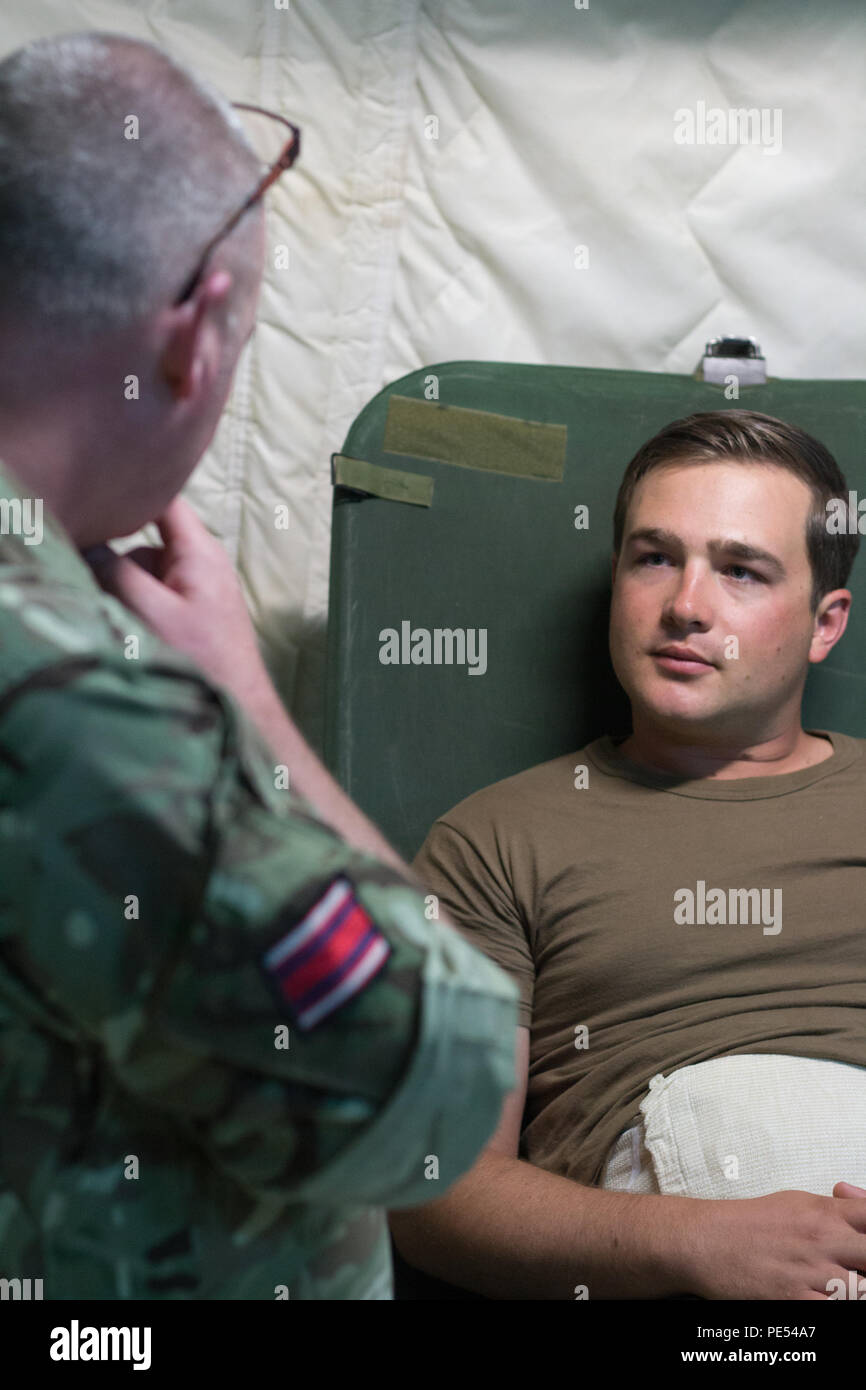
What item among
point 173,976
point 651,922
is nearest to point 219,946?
point 173,976

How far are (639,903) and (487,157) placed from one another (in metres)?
1.07

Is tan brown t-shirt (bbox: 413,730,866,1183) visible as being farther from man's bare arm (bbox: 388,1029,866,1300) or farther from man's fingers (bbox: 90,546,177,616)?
man's fingers (bbox: 90,546,177,616)

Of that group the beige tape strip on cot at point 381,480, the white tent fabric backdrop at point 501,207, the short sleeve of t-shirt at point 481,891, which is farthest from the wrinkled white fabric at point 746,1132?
Result: the white tent fabric backdrop at point 501,207

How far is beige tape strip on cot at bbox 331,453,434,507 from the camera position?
1471mm

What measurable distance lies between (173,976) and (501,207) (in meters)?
1.52

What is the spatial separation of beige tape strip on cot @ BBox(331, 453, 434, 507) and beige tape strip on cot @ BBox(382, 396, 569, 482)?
1.1 inches

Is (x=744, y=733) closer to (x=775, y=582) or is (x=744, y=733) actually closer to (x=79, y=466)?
(x=775, y=582)

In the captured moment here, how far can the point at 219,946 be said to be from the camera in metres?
0.44

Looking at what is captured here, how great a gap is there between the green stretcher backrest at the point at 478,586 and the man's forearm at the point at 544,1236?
0.46 metres

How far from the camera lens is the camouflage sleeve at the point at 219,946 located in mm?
424

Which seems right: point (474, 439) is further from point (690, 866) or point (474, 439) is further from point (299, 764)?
point (299, 764)

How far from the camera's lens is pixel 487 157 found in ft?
5.68

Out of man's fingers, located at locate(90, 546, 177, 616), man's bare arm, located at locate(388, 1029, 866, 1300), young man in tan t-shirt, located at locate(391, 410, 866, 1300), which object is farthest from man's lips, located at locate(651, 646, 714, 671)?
man's fingers, located at locate(90, 546, 177, 616)

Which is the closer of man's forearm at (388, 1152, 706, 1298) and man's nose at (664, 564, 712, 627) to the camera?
man's forearm at (388, 1152, 706, 1298)
